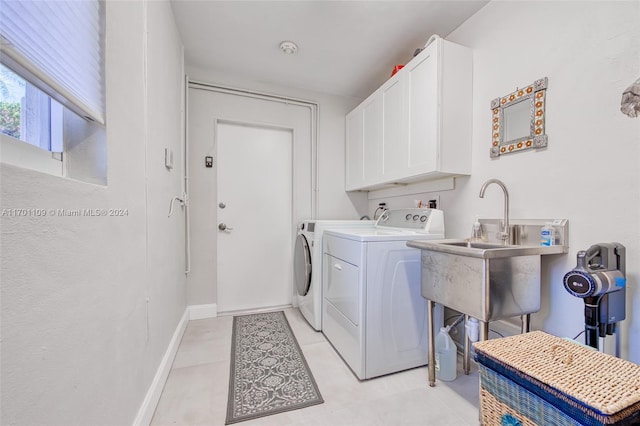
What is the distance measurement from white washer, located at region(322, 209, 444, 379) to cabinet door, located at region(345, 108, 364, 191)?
1072mm

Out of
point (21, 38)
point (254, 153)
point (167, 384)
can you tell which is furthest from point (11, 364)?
point (254, 153)

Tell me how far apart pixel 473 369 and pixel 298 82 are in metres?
2.93

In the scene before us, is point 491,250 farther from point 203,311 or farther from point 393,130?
point 203,311

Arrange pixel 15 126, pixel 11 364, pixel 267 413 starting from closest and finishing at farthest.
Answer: pixel 11 364, pixel 15 126, pixel 267 413

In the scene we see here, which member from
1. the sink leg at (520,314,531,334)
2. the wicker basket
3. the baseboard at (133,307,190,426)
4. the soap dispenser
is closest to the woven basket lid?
the wicker basket

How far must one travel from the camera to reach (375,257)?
1582 mm

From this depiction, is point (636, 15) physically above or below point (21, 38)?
above

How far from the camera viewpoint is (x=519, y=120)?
1507 millimetres

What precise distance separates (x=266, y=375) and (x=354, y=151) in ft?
7.22

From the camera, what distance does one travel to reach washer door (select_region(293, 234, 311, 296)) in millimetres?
2363

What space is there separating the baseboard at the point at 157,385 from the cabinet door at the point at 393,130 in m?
2.06

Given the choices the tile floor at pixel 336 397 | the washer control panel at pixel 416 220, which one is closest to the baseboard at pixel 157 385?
the tile floor at pixel 336 397

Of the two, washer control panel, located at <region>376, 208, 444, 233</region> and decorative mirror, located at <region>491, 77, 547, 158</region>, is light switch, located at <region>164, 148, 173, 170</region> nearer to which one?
washer control panel, located at <region>376, 208, 444, 233</region>

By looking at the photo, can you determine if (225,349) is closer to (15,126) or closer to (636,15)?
(15,126)
